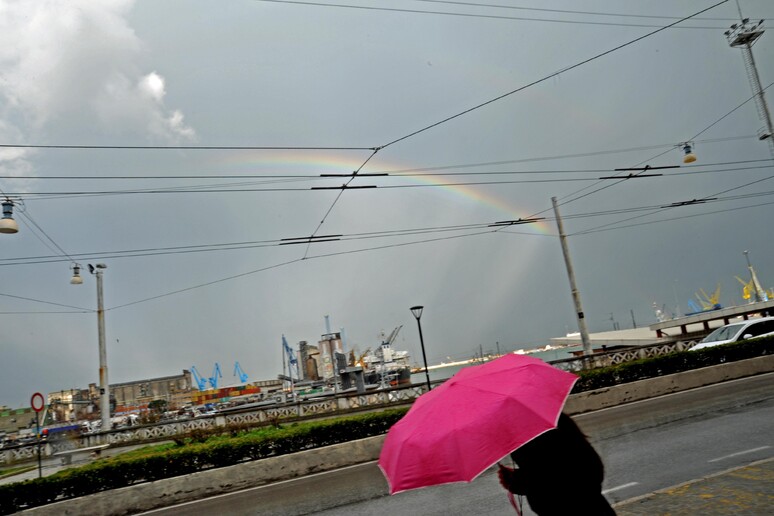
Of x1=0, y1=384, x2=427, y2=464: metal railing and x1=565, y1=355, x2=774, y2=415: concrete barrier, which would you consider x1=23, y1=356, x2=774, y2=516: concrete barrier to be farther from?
x1=0, y1=384, x2=427, y2=464: metal railing

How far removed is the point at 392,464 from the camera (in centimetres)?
281

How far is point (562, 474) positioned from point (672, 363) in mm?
19847

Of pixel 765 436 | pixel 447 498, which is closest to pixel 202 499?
pixel 447 498

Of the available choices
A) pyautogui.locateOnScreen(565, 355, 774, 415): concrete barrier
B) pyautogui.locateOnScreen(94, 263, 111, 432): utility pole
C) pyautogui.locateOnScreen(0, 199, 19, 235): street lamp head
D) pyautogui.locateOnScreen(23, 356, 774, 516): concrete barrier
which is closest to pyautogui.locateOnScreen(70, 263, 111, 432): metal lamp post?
pyautogui.locateOnScreen(94, 263, 111, 432): utility pole

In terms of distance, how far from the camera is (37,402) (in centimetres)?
1706

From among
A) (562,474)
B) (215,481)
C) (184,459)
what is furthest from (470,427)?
(184,459)

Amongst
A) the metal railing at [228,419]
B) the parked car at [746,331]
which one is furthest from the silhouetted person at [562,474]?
the metal railing at [228,419]

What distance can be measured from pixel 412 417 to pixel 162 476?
38.3 ft

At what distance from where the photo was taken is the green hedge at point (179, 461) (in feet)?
37.3

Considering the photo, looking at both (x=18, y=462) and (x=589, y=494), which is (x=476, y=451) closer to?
(x=589, y=494)

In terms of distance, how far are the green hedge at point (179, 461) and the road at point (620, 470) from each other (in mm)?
1501

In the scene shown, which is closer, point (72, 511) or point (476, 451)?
point (476, 451)

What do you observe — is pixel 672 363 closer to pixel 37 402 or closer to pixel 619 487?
pixel 619 487

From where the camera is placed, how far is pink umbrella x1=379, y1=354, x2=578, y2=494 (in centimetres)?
254
